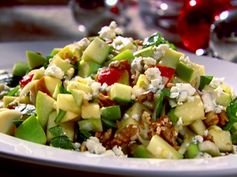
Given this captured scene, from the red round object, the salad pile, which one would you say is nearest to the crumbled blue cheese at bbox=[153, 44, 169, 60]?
the salad pile

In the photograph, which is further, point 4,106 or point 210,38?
point 210,38

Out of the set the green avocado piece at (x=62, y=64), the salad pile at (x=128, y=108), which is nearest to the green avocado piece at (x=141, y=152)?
the salad pile at (x=128, y=108)

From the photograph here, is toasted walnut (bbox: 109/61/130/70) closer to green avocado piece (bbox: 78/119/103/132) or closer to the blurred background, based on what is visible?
green avocado piece (bbox: 78/119/103/132)

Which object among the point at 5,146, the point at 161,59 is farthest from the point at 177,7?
the point at 5,146

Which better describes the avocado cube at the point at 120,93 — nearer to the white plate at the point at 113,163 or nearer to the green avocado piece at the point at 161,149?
the green avocado piece at the point at 161,149

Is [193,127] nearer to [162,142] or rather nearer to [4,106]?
[162,142]
